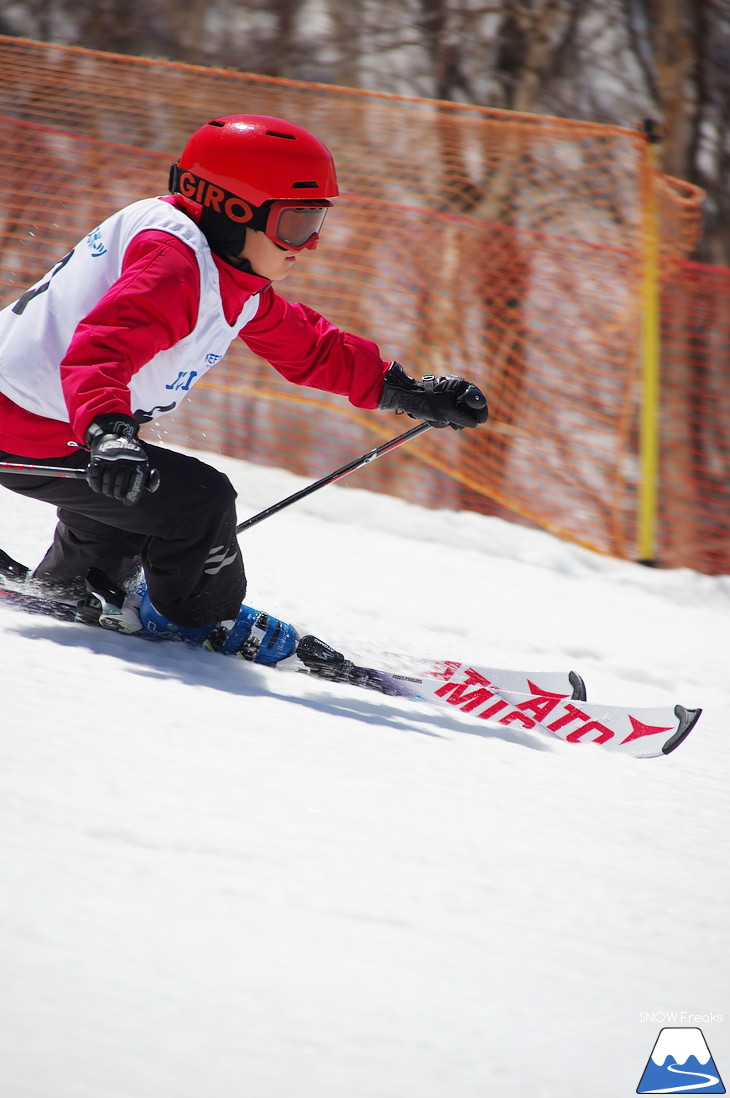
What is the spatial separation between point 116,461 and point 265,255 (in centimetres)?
73

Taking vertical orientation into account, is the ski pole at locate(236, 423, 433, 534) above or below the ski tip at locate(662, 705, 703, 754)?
above

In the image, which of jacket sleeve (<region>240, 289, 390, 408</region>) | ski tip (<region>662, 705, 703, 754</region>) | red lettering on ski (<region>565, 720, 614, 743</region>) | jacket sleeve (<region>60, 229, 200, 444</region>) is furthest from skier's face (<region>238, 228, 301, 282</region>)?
ski tip (<region>662, 705, 703, 754</region>)

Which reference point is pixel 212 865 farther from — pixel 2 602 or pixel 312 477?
pixel 312 477

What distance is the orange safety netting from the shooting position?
5988 mm

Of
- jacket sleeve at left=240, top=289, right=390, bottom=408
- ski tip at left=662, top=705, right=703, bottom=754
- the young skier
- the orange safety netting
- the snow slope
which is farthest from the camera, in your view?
the orange safety netting

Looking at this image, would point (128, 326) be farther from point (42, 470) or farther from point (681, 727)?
point (681, 727)

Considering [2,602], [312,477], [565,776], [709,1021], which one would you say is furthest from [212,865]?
[312,477]

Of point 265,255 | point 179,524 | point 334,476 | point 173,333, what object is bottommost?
point 334,476

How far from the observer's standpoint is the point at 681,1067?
1.31 m

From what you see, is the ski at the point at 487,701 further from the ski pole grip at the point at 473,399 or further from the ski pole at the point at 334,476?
the ski pole grip at the point at 473,399

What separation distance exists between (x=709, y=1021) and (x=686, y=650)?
9.01 feet

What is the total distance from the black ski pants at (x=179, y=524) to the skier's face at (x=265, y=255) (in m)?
0.51

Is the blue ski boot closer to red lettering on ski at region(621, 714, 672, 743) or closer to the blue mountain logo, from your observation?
red lettering on ski at region(621, 714, 672, 743)

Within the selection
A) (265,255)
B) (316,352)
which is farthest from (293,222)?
(316,352)
